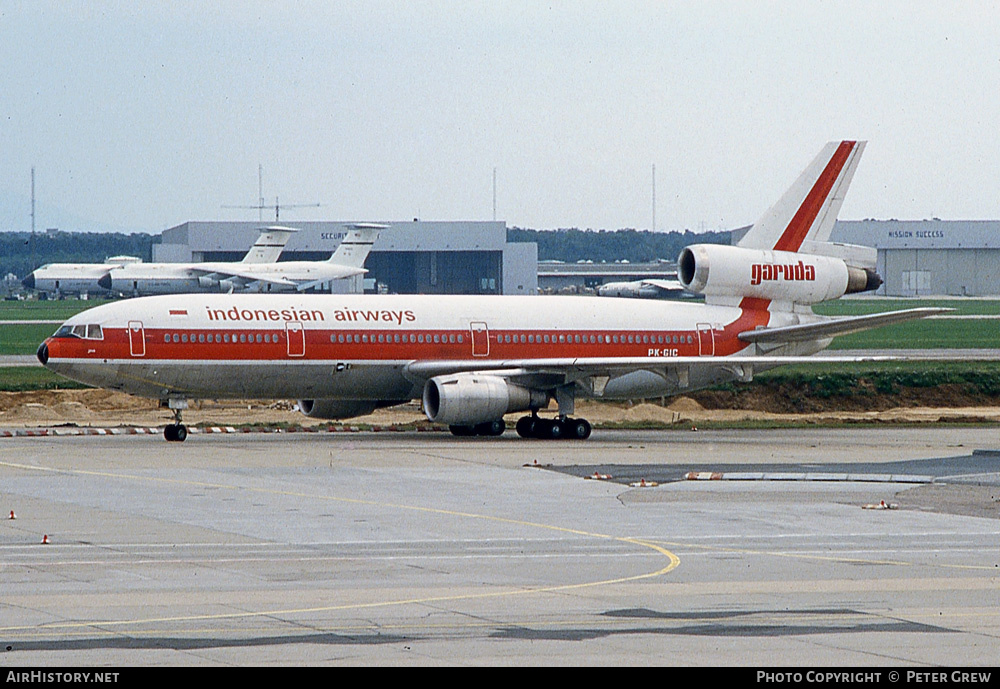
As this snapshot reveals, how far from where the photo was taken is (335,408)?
47.0 m

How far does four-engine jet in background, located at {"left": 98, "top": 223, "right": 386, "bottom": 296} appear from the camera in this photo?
4985 inches

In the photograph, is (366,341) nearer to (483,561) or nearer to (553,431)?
(553,431)

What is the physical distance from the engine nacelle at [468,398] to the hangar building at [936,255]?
12990 centimetres

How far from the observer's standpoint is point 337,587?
62.2ft

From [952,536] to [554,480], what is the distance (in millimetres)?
10283

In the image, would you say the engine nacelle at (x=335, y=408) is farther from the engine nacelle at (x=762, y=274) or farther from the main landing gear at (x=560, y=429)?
the engine nacelle at (x=762, y=274)

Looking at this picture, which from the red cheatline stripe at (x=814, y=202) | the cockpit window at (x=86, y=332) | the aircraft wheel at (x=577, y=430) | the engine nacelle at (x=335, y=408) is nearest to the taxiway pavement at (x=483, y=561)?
the cockpit window at (x=86, y=332)

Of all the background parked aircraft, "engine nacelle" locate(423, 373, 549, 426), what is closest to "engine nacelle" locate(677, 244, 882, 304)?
"engine nacelle" locate(423, 373, 549, 426)

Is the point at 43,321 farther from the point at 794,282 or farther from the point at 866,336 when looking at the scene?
the point at 794,282

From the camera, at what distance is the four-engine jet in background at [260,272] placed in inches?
4985

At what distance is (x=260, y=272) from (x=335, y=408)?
83338 mm

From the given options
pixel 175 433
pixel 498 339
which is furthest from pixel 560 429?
pixel 175 433

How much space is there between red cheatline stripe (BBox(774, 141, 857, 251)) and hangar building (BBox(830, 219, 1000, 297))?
400ft
